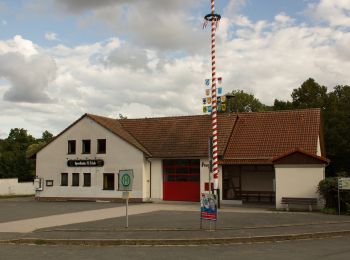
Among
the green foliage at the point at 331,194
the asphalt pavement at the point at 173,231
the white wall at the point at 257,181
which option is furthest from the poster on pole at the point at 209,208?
the white wall at the point at 257,181

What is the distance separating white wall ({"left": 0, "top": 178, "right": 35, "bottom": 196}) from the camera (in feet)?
164

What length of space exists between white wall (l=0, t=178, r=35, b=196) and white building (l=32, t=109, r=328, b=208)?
14.2 meters

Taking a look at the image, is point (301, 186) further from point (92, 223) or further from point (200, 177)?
point (92, 223)

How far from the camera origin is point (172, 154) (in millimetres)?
33844

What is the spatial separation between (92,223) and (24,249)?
5.64 m

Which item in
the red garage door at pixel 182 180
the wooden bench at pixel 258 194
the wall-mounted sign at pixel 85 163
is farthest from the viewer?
the wall-mounted sign at pixel 85 163

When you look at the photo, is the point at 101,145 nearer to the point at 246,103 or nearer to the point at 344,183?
the point at 344,183

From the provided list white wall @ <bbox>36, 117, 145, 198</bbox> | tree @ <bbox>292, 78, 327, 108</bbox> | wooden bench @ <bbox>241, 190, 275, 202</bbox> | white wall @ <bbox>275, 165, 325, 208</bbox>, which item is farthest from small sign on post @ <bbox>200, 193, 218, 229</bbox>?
tree @ <bbox>292, 78, 327, 108</bbox>

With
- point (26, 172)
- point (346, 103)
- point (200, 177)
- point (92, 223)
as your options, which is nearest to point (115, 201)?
point (200, 177)

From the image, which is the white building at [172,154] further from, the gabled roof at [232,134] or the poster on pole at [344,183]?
the poster on pole at [344,183]

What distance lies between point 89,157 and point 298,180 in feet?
54.9

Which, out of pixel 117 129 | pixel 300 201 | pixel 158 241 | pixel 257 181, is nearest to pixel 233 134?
pixel 257 181

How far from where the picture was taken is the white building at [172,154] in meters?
32.2

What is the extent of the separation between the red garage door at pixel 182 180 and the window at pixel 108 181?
3.97 meters
